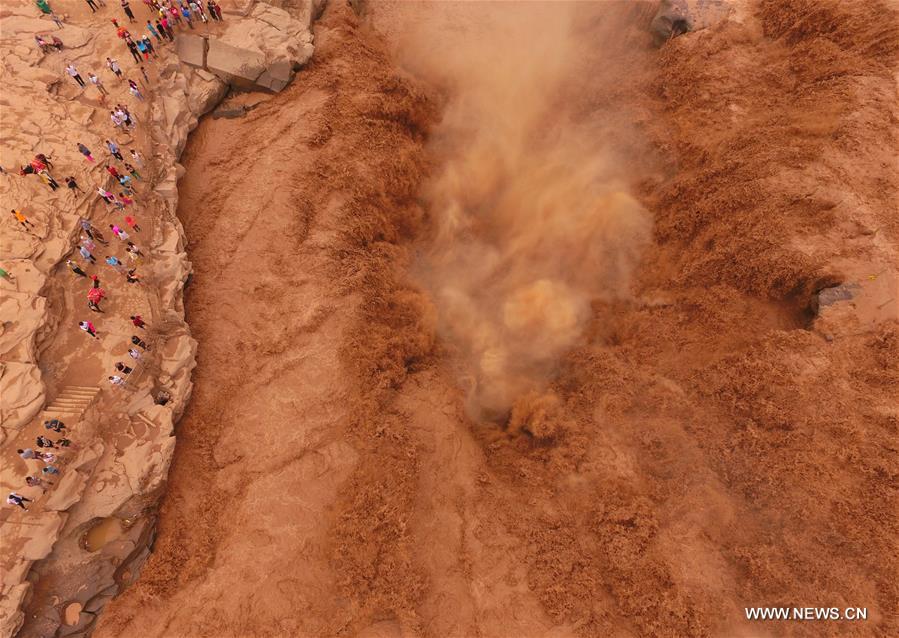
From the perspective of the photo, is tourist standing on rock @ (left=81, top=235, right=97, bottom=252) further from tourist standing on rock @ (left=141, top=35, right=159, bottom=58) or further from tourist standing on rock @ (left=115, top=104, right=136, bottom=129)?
tourist standing on rock @ (left=141, top=35, right=159, bottom=58)

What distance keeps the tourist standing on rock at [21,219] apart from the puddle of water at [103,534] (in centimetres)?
541

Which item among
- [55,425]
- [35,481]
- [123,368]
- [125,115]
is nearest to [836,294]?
[123,368]

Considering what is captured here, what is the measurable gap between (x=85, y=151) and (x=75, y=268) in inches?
102

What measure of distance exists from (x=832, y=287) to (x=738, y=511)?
14.1 feet

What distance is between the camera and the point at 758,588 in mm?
6648

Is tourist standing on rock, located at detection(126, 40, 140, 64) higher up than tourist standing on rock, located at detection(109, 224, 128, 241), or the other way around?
tourist standing on rock, located at detection(126, 40, 140, 64)

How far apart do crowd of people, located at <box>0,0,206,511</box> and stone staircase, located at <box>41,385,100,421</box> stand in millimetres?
186

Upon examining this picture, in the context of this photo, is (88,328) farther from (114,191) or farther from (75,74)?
(75,74)

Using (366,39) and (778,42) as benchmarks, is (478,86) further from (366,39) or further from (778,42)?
(778,42)

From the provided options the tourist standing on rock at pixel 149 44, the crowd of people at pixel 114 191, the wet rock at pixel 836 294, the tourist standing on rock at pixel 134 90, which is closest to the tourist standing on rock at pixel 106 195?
the crowd of people at pixel 114 191

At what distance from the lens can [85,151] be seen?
8883 millimetres

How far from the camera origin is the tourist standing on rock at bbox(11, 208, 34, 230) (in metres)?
8.01

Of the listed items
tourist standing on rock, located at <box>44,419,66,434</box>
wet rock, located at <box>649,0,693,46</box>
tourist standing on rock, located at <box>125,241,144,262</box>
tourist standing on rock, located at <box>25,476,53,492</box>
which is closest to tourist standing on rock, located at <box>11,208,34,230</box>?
tourist standing on rock, located at <box>125,241,144,262</box>

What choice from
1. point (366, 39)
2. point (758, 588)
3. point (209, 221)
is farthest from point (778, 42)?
A: point (209, 221)
